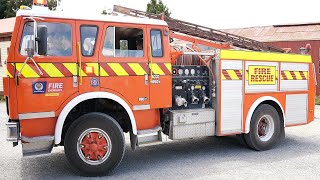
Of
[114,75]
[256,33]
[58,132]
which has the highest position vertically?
[256,33]

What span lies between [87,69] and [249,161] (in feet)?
Answer: 11.0

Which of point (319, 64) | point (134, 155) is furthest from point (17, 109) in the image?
point (319, 64)

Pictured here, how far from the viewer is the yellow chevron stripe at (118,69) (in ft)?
18.8

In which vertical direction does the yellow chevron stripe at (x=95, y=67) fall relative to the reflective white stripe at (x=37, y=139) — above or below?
above

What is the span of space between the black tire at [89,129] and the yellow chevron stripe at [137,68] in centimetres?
90

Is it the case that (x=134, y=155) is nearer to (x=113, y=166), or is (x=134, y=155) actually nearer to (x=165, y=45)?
(x=113, y=166)

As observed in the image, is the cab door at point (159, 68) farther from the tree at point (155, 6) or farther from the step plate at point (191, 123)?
the tree at point (155, 6)

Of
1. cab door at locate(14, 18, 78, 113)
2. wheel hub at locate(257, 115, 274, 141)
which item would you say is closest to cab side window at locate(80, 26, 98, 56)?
cab door at locate(14, 18, 78, 113)

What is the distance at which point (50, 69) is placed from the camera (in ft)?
17.3

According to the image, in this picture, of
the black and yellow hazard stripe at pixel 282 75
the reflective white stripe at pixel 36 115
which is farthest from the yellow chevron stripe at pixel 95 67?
the black and yellow hazard stripe at pixel 282 75

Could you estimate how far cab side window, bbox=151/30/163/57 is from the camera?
6.12 metres

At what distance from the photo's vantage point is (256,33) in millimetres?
22125

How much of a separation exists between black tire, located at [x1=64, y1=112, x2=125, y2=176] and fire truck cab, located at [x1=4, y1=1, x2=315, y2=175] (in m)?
0.02

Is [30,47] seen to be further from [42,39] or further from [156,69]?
[156,69]
